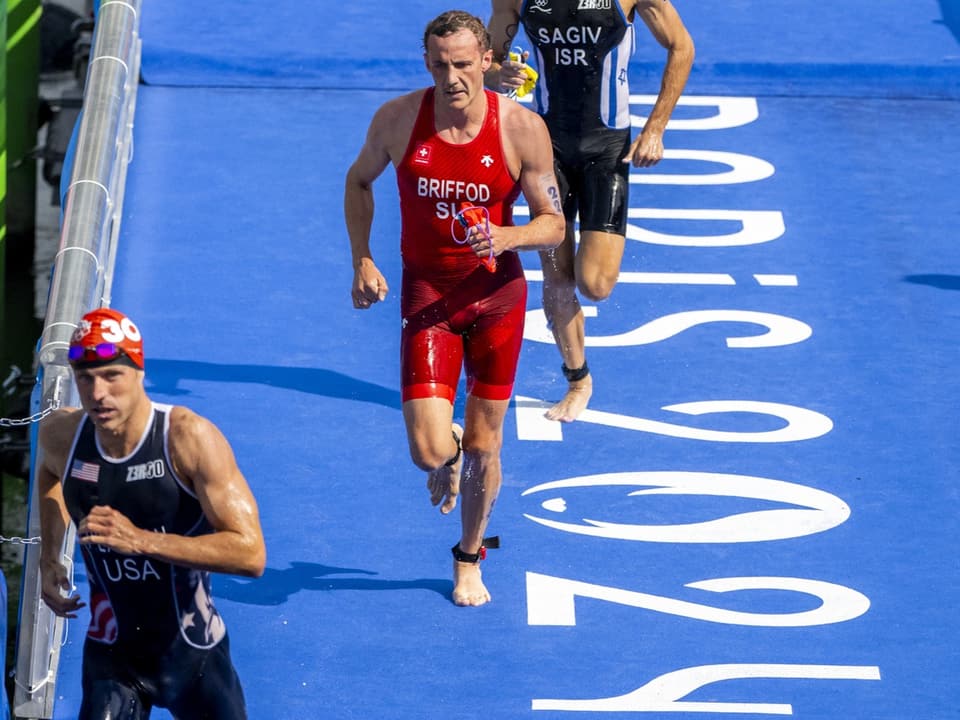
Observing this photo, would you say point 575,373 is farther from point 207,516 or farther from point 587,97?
point 207,516

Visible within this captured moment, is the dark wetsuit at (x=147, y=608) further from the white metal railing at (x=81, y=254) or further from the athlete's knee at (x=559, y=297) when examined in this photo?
the athlete's knee at (x=559, y=297)

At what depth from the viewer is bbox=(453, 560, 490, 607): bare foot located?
7145 mm

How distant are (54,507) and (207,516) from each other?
596 mm

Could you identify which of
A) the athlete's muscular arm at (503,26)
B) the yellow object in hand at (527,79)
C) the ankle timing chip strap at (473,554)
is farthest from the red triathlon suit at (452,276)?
the athlete's muscular arm at (503,26)

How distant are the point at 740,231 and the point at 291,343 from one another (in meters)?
2.94

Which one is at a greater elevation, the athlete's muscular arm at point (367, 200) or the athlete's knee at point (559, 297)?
the athlete's muscular arm at point (367, 200)

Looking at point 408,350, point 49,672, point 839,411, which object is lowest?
point 49,672

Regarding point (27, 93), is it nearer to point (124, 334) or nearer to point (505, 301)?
point (505, 301)

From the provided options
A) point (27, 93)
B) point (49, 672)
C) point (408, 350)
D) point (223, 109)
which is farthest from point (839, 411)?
point (27, 93)

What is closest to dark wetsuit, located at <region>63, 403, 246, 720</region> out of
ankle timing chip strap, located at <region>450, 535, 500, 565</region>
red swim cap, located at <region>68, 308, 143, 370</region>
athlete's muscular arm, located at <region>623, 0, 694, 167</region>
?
red swim cap, located at <region>68, 308, 143, 370</region>

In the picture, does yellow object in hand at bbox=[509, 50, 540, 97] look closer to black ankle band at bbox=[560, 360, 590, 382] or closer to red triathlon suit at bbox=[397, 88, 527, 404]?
red triathlon suit at bbox=[397, 88, 527, 404]

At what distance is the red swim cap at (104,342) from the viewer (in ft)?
16.2

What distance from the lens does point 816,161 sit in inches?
441

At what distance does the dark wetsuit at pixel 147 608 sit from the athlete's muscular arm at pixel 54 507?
0.07 meters
